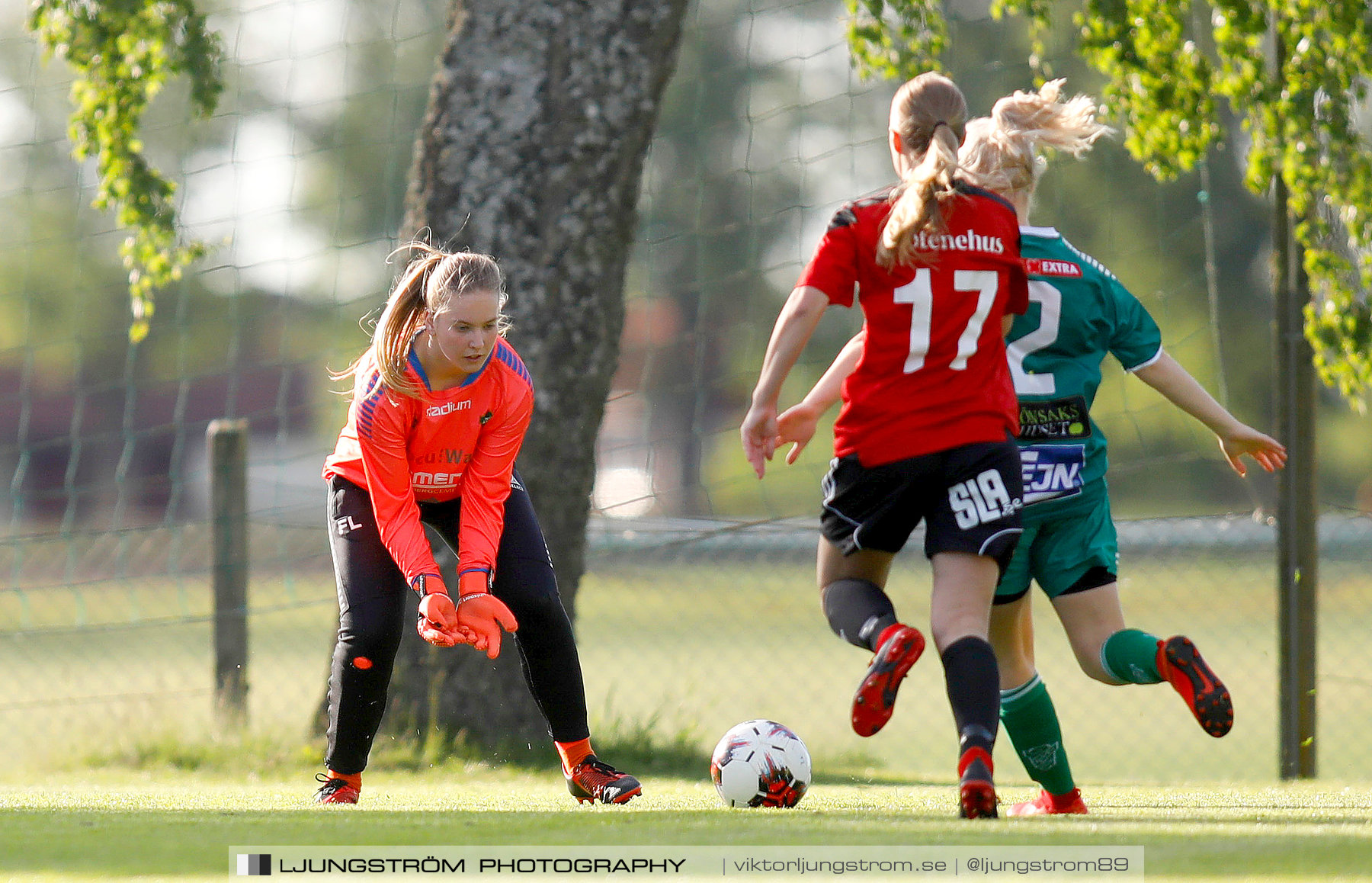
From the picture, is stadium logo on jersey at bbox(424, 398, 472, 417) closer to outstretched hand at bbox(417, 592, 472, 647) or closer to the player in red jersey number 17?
outstretched hand at bbox(417, 592, 472, 647)

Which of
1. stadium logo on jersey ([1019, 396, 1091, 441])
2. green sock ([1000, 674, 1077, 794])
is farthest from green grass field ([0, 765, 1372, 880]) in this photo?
stadium logo on jersey ([1019, 396, 1091, 441])

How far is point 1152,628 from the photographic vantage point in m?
14.7

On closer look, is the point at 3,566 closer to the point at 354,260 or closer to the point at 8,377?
the point at 354,260

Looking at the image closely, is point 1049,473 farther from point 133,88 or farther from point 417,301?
point 133,88

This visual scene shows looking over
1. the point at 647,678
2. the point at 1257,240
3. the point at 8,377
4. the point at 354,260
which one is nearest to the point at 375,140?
the point at 647,678

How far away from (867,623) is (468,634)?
0.88 metres

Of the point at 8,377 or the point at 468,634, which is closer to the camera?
the point at 468,634

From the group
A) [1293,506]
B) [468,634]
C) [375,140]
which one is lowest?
[468,634]

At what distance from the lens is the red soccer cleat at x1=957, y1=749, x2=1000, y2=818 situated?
2846 millimetres

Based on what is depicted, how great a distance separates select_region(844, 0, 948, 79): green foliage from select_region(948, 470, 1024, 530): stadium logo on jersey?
291 cm

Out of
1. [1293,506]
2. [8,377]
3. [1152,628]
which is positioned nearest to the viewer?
[1293,506]

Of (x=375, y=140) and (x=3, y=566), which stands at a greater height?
(x=375, y=140)

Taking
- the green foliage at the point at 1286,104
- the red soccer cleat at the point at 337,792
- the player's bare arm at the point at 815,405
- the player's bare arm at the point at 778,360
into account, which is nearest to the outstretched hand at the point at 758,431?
the player's bare arm at the point at 778,360

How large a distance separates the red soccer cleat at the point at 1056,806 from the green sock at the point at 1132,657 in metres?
0.33
